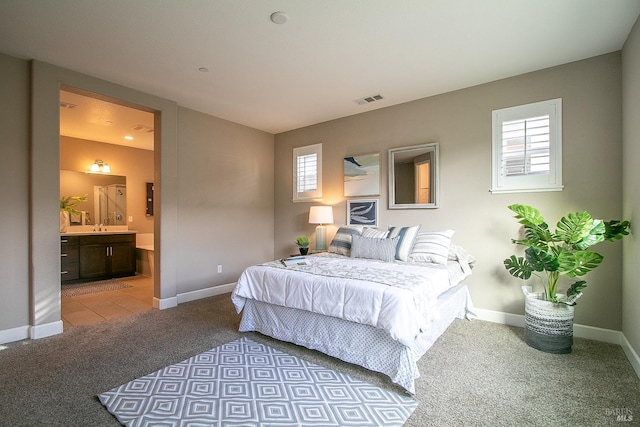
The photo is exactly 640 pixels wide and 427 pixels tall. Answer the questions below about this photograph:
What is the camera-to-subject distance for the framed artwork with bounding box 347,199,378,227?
4.44 meters

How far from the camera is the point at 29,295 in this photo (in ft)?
10.2

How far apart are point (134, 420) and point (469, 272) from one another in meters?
3.27

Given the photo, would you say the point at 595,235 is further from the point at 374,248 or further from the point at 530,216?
the point at 374,248

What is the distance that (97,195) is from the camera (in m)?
6.11

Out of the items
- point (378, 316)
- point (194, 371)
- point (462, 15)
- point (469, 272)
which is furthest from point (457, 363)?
point (462, 15)

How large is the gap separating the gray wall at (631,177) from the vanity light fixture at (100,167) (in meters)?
7.74

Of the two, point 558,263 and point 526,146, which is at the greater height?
point 526,146

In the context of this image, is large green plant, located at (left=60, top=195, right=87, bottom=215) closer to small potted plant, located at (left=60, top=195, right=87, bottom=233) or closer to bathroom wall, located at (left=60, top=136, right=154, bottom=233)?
small potted plant, located at (left=60, top=195, right=87, bottom=233)

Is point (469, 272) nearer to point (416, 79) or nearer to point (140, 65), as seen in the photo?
point (416, 79)

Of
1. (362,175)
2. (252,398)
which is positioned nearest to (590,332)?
(362,175)

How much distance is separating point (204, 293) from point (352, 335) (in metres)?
2.99

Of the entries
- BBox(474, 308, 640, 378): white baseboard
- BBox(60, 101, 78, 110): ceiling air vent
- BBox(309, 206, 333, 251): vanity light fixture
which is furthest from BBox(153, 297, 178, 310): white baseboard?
BBox(474, 308, 640, 378): white baseboard

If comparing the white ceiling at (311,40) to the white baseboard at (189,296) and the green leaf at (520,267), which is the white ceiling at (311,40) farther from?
the white baseboard at (189,296)

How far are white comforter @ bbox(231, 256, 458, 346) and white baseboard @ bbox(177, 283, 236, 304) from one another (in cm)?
168
